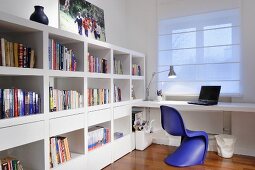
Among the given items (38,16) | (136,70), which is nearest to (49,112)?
(38,16)

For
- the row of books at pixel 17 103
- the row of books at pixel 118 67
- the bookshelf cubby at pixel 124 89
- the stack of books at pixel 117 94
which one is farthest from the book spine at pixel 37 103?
the bookshelf cubby at pixel 124 89

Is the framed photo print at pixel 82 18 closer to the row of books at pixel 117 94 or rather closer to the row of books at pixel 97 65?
the row of books at pixel 97 65

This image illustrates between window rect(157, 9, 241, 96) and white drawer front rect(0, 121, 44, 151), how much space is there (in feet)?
7.91

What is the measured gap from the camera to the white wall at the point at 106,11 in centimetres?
209

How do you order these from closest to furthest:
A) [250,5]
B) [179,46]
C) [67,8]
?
[67,8] → [250,5] → [179,46]

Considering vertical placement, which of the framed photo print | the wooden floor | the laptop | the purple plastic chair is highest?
the framed photo print

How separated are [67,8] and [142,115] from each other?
2047mm

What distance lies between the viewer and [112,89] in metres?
2.88

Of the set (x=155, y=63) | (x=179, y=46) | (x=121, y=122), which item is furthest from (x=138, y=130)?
(x=179, y=46)

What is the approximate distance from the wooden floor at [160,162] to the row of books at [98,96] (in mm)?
820

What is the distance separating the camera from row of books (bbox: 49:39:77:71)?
202 centimetres

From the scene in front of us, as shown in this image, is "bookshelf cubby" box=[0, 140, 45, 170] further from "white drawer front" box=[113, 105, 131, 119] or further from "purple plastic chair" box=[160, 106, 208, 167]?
"purple plastic chair" box=[160, 106, 208, 167]

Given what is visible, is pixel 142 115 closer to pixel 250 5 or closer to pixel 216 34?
pixel 216 34

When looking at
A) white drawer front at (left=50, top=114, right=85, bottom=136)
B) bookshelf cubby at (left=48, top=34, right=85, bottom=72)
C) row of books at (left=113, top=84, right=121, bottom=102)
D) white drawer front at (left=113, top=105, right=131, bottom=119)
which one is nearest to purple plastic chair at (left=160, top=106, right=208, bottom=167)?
white drawer front at (left=113, top=105, right=131, bottom=119)
